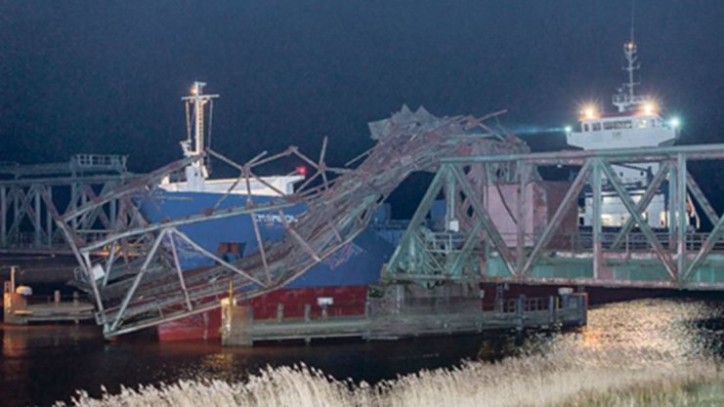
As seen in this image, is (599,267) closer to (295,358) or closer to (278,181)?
(295,358)

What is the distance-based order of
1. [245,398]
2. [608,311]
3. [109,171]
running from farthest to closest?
[109,171]
[608,311]
[245,398]

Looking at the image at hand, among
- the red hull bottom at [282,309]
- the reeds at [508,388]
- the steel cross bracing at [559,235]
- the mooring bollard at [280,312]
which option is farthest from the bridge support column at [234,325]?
the reeds at [508,388]

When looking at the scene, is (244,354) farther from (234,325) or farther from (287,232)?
(287,232)

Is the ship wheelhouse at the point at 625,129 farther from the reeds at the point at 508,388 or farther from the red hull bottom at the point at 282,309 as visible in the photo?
the reeds at the point at 508,388

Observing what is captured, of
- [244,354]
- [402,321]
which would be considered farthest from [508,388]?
[402,321]

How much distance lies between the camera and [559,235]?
4347 centimetres

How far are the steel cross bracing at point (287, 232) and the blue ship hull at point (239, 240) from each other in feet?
2.13

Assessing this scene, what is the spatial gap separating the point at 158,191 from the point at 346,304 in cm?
951

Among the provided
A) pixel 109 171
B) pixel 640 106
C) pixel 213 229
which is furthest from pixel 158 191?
pixel 109 171

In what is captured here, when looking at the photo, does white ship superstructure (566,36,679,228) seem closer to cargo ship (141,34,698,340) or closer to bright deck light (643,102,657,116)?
bright deck light (643,102,657,116)

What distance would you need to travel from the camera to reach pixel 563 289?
52.5 metres

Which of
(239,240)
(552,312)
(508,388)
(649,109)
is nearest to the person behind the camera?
(508,388)

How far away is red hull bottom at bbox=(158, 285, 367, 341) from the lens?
1690 inches

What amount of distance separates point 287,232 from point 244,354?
6.84m
